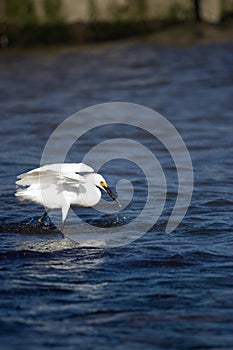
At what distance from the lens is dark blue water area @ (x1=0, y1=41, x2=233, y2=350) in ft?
17.4

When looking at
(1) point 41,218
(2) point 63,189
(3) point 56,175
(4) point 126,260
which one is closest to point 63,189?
(2) point 63,189

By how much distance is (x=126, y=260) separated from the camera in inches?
266

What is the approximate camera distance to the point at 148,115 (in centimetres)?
1346

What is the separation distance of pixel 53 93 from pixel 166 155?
4.75 m

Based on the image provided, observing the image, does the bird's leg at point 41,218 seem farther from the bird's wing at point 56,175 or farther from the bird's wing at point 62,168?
the bird's wing at point 62,168

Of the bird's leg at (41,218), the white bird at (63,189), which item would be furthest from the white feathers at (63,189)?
the bird's leg at (41,218)

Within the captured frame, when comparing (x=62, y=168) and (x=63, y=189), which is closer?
(x=62, y=168)

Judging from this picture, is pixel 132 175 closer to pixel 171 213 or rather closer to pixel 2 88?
pixel 171 213

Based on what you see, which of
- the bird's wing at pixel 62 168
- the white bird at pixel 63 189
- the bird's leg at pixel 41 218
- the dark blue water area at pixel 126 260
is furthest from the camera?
the bird's leg at pixel 41 218

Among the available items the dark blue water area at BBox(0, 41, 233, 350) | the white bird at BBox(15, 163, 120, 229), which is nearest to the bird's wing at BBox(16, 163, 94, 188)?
the white bird at BBox(15, 163, 120, 229)

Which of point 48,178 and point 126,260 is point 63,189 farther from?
point 126,260

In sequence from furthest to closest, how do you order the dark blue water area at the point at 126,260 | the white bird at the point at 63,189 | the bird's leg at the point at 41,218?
1. the bird's leg at the point at 41,218
2. the white bird at the point at 63,189
3. the dark blue water area at the point at 126,260

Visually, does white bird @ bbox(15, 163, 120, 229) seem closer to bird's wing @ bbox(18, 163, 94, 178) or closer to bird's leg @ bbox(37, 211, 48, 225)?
bird's wing @ bbox(18, 163, 94, 178)

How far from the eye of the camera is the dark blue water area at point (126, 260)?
530 cm
